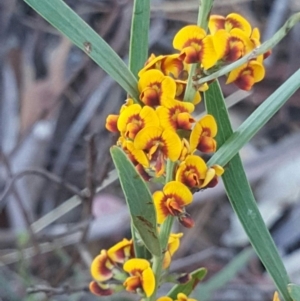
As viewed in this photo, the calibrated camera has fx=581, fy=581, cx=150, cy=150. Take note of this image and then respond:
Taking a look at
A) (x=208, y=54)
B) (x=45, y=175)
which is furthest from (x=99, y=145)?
(x=208, y=54)

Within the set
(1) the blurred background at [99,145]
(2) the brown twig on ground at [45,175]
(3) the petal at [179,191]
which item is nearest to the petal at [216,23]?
(3) the petal at [179,191]

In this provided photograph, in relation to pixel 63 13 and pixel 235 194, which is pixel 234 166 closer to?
pixel 235 194

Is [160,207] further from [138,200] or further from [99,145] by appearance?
[99,145]

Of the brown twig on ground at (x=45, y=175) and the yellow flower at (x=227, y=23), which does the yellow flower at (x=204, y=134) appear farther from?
the brown twig on ground at (x=45, y=175)

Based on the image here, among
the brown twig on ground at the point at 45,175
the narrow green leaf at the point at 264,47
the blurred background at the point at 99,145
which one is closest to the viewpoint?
the narrow green leaf at the point at 264,47

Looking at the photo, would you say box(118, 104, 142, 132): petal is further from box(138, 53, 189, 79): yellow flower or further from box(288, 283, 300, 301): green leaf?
box(288, 283, 300, 301): green leaf

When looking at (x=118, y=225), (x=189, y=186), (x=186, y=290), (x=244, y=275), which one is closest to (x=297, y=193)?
(x=244, y=275)
